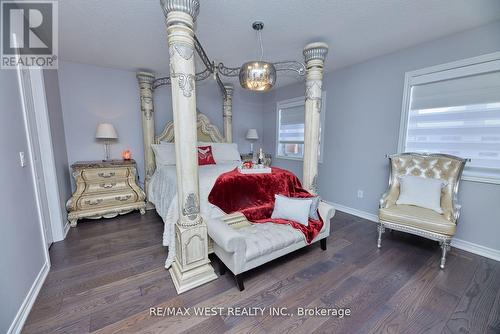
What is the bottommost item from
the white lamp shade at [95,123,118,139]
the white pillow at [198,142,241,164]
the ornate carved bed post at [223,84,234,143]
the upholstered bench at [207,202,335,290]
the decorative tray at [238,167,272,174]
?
the upholstered bench at [207,202,335,290]

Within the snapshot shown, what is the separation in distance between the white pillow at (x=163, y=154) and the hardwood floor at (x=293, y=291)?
130 centimetres

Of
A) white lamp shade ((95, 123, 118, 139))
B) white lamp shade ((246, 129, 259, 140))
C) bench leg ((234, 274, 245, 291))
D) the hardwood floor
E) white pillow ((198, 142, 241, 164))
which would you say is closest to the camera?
the hardwood floor

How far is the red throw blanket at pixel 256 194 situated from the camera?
219 cm

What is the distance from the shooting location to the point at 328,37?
2363 mm

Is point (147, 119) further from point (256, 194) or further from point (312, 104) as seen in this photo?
point (312, 104)

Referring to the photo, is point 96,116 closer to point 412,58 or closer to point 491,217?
point 412,58

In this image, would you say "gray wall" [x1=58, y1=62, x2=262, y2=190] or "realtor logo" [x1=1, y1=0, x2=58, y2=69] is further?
"gray wall" [x1=58, y1=62, x2=262, y2=190]

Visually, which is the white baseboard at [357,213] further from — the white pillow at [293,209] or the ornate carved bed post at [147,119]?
the ornate carved bed post at [147,119]

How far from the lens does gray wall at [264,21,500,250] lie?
2236 millimetres

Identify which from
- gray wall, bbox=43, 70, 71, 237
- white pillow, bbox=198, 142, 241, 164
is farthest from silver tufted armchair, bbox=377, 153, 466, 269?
gray wall, bbox=43, 70, 71, 237

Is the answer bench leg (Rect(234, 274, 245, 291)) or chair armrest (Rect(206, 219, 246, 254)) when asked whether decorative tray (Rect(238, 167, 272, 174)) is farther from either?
bench leg (Rect(234, 274, 245, 291))

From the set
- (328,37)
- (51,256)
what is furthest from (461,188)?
(51,256)

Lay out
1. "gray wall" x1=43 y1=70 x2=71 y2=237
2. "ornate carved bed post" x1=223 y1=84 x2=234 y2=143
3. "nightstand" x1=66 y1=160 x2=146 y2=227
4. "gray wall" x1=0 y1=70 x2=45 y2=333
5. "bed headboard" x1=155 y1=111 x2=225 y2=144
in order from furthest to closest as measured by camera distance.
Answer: "ornate carved bed post" x1=223 y1=84 x2=234 y2=143
"bed headboard" x1=155 y1=111 x2=225 y2=144
"nightstand" x1=66 y1=160 x2=146 y2=227
"gray wall" x1=43 y1=70 x2=71 y2=237
"gray wall" x1=0 y1=70 x2=45 y2=333

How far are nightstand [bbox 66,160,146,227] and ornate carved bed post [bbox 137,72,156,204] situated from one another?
309mm
